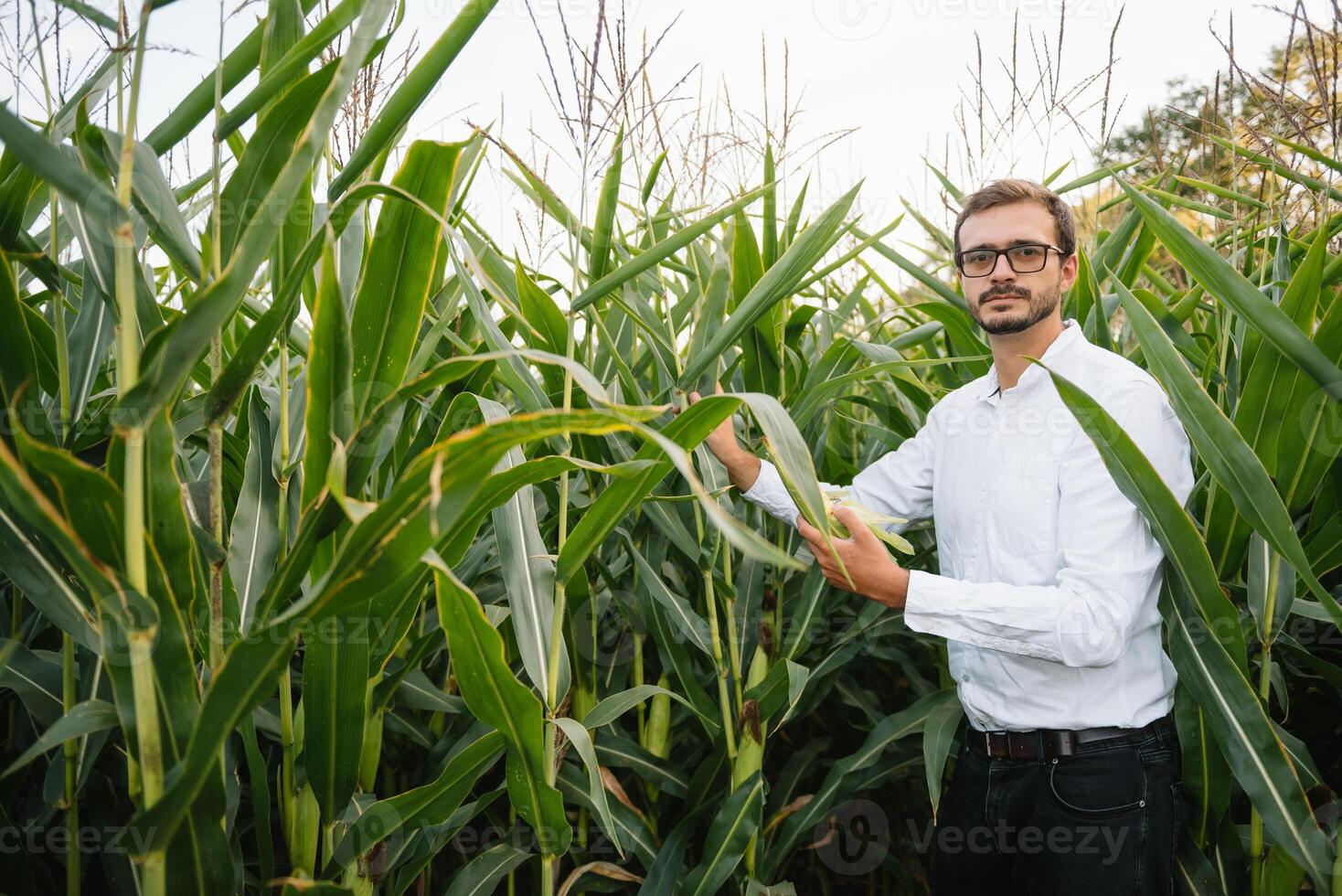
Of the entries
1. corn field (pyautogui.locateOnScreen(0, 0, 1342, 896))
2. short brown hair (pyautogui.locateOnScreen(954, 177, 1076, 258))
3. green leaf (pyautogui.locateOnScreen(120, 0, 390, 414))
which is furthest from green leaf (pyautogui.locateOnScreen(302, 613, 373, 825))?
short brown hair (pyautogui.locateOnScreen(954, 177, 1076, 258))

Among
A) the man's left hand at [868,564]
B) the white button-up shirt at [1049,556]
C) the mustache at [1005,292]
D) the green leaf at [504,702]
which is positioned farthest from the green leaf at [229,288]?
the mustache at [1005,292]

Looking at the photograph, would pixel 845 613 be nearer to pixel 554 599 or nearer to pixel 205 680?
pixel 554 599

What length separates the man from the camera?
1297 mm

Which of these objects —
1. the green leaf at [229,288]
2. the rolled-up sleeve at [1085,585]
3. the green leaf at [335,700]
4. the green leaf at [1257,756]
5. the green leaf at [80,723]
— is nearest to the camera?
the green leaf at [229,288]

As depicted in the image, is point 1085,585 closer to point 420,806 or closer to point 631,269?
point 631,269

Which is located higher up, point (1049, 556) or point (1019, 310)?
point (1019, 310)

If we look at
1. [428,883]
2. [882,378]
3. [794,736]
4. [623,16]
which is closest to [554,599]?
[428,883]

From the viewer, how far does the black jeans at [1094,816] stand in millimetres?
1323

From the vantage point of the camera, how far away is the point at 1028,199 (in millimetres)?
1524

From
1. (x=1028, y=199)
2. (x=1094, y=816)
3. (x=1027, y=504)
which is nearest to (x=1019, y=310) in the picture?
(x=1028, y=199)

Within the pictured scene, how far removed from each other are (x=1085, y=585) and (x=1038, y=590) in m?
0.07

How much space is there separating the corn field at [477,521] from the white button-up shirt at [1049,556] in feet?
0.27

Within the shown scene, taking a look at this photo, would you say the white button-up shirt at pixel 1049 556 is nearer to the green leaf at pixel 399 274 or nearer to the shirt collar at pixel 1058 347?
the shirt collar at pixel 1058 347

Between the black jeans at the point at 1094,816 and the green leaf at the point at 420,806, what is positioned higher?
the green leaf at the point at 420,806
